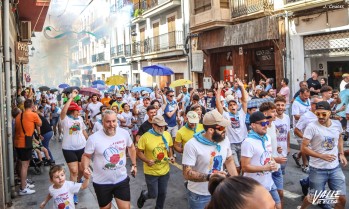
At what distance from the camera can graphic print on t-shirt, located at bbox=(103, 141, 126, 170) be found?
14.7 feet

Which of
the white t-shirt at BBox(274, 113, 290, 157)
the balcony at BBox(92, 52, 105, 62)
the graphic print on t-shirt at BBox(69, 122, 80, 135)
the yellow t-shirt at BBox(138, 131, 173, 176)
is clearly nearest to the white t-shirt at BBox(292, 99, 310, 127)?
the white t-shirt at BBox(274, 113, 290, 157)

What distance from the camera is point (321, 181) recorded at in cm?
455

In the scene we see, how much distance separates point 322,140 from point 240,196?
139 inches

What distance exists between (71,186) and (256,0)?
1412 cm

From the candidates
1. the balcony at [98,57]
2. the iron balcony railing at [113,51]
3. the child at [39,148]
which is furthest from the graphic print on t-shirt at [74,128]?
the balcony at [98,57]

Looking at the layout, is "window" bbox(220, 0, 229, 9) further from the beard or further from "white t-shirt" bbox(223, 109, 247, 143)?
the beard

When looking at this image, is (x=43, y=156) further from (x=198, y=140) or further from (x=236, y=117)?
(x=198, y=140)

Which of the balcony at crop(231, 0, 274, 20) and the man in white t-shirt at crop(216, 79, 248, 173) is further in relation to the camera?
the balcony at crop(231, 0, 274, 20)

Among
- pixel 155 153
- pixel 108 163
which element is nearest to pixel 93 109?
pixel 155 153

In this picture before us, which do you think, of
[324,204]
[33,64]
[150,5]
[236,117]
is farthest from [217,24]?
[33,64]

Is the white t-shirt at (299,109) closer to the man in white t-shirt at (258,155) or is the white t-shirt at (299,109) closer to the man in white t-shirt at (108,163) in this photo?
the man in white t-shirt at (258,155)

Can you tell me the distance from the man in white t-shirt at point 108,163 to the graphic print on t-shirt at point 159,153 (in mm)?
627

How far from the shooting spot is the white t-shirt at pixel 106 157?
4477mm

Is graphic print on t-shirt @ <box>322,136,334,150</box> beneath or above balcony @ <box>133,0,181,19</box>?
beneath
